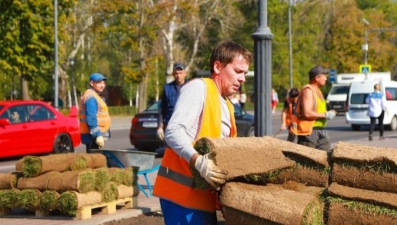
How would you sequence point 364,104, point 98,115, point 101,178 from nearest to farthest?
point 101,178 < point 98,115 < point 364,104

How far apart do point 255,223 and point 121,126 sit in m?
33.0

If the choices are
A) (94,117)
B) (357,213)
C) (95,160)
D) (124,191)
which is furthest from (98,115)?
(357,213)

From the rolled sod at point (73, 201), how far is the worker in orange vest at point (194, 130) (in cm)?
442

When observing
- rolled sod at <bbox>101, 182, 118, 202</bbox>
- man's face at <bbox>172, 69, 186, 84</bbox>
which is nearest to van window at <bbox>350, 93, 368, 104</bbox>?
man's face at <bbox>172, 69, 186, 84</bbox>

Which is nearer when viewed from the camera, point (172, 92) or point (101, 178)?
point (101, 178)

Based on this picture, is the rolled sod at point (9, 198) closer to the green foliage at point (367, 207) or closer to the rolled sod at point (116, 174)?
the rolled sod at point (116, 174)

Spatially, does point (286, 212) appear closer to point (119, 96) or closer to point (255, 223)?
point (255, 223)

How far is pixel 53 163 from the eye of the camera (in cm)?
916

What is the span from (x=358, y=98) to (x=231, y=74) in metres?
28.0

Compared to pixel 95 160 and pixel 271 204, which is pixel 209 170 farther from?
pixel 95 160

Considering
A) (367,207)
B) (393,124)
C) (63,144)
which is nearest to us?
(367,207)

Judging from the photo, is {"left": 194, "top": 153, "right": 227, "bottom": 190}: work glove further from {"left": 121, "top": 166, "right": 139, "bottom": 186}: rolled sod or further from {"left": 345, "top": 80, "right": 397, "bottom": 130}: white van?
{"left": 345, "top": 80, "right": 397, "bottom": 130}: white van

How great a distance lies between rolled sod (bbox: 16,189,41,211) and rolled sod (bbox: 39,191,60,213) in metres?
0.08

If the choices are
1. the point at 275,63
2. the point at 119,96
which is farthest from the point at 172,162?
the point at 119,96
